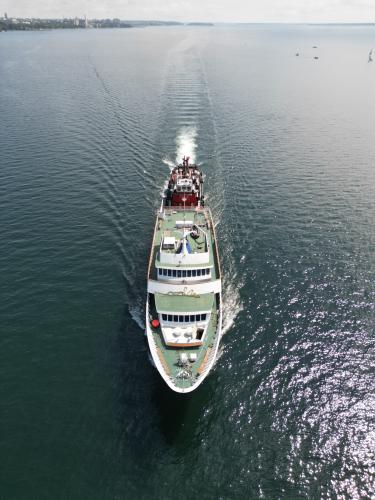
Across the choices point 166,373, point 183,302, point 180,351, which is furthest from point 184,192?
point 166,373

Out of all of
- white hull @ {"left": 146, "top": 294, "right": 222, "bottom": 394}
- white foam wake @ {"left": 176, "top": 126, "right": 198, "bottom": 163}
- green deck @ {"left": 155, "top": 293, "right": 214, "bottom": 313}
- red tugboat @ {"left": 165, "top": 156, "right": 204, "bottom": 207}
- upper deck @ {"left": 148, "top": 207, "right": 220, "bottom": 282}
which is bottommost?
white hull @ {"left": 146, "top": 294, "right": 222, "bottom": 394}

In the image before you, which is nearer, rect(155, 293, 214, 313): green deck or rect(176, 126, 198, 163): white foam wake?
rect(155, 293, 214, 313): green deck

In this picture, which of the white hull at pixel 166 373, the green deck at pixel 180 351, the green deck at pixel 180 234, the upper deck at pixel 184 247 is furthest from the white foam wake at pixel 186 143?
the white hull at pixel 166 373

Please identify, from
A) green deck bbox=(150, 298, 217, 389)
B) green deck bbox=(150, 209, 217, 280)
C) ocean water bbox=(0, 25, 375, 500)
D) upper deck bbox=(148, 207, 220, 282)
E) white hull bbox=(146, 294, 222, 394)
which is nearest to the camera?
ocean water bbox=(0, 25, 375, 500)

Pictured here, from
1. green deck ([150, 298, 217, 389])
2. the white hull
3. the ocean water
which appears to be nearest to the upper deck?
the ocean water

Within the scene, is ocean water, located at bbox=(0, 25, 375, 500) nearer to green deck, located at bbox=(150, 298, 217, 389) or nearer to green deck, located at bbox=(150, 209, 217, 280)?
green deck, located at bbox=(150, 298, 217, 389)

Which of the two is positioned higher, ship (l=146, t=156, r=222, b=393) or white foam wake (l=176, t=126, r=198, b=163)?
white foam wake (l=176, t=126, r=198, b=163)

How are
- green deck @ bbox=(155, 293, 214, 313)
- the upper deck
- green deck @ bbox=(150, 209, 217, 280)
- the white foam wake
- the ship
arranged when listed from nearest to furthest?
the ship < green deck @ bbox=(155, 293, 214, 313) < the upper deck < green deck @ bbox=(150, 209, 217, 280) < the white foam wake

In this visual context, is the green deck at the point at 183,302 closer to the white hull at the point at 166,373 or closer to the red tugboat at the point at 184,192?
the white hull at the point at 166,373
